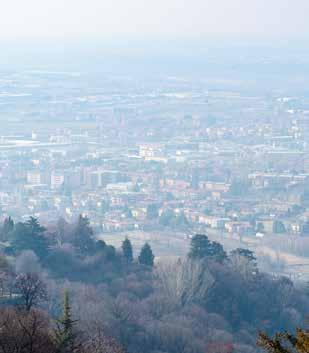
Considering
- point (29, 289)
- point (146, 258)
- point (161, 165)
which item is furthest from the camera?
point (161, 165)

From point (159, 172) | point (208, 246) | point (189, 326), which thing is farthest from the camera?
point (159, 172)

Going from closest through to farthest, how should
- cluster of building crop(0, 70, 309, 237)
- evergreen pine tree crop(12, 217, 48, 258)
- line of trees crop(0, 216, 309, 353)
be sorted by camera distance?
line of trees crop(0, 216, 309, 353)
evergreen pine tree crop(12, 217, 48, 258)
cluster of building crop(0, 70, 309, 237)

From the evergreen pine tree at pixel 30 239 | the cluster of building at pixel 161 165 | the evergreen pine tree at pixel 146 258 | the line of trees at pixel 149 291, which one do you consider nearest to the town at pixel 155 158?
the cluster of building at pixel 161 165

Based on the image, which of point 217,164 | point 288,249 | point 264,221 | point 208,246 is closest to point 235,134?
point 217,164

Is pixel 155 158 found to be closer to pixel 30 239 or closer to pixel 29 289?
pixel 30 239

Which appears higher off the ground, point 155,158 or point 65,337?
→ point 155,158

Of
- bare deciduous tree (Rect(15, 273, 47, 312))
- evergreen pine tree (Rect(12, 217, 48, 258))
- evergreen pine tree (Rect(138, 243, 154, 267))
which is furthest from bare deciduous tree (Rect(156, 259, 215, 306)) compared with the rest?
bare deciduous tree (Rect(15, 273, 47, 312))

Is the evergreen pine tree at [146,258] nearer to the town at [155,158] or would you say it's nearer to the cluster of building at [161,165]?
the town at [155,158]

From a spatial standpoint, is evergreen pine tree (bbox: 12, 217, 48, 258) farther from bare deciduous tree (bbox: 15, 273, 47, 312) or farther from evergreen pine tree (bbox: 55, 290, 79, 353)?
evergreen pine tree (bbox: 55, 290, 79, 353)

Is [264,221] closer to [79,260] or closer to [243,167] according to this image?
[243,167]

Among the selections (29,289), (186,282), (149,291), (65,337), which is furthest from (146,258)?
(65,337)

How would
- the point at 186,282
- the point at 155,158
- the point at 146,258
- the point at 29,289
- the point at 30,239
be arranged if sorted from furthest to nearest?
the point at 155,158, the point at 146,258, the point at 30,239, the point at 186,282, the point at 29,289
